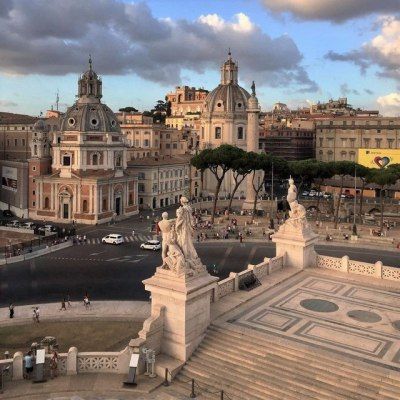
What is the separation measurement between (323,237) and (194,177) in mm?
40018

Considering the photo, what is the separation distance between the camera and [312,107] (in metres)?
164

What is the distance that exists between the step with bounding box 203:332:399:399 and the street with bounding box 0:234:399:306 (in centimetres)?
1374

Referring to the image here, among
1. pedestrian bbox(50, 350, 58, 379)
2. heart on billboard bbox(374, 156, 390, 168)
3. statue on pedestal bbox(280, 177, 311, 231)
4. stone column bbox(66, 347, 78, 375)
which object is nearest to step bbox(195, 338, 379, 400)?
stone column bbox(66, 347, 78, 375)

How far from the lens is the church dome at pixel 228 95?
9106cm

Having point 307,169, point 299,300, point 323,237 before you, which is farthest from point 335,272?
point 307,169

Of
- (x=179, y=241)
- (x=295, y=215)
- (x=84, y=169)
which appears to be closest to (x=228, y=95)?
(x=84, y=169)

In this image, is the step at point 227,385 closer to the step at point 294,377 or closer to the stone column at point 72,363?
the step at point 294,377

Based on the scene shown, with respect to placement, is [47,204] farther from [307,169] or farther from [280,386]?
[280,386]

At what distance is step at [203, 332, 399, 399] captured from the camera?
15.5 metres

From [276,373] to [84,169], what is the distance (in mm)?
54972

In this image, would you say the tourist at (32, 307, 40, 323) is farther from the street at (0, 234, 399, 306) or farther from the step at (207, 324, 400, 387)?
→ the step at (207, 324, 400, 387)

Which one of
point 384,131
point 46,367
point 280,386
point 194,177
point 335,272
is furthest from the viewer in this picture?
point 384,131

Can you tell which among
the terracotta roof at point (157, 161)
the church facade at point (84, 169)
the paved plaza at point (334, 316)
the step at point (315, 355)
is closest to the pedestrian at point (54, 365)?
the step at point (315, 355)

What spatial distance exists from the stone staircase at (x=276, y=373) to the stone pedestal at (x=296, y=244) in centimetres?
998
